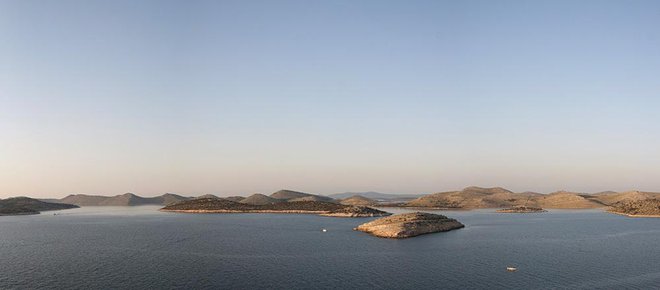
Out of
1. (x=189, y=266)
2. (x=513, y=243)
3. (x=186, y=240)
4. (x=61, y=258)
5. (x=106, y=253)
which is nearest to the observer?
(x=189, y=266)

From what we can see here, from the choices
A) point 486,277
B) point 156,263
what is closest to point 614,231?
point 486,277

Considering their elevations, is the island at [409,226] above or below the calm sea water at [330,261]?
above

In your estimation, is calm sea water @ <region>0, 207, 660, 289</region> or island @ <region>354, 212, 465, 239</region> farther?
island @ <region>354, 212, 465, 239</region>

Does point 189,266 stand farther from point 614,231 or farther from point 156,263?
point 614,231

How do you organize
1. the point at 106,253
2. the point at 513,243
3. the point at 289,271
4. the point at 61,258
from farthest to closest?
the point at 513,243
the point at 106,253
the point at 61,258
the point at 289,271

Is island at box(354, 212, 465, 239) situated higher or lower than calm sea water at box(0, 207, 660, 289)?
higher
